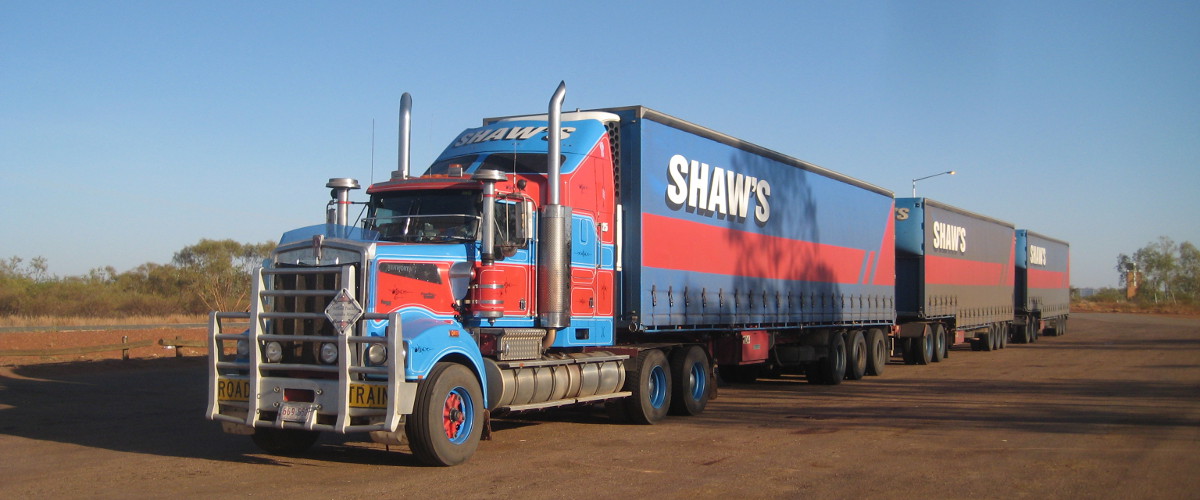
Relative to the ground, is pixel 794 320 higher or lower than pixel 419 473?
higher

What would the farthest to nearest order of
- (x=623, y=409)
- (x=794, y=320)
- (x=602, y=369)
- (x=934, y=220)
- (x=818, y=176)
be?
(x=934, y=220)
(x=818, y=176)
(x=794, y=320)
(x=623, y=409)
(x=602, y=369)

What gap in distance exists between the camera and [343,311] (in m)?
9.16

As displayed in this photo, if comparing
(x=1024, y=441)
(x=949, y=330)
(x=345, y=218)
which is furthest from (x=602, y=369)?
(x=949, y=330)


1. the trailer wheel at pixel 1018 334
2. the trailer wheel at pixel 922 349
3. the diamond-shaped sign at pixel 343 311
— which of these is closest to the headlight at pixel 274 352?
the diamond-shaped sign at pixel 343 311

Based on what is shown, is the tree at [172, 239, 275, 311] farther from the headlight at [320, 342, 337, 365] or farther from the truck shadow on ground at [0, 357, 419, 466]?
the headlight at [320, 342, 337, 365]

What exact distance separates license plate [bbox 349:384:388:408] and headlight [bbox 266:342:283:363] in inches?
41.1

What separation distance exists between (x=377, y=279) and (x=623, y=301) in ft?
13.8

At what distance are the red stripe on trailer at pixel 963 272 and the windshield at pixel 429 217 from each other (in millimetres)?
17977

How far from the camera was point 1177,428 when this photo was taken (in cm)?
1266

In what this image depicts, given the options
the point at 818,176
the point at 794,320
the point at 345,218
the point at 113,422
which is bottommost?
the point at 113,422

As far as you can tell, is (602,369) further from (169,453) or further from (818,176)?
(818,176)

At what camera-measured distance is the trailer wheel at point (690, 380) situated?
14047 millimetres

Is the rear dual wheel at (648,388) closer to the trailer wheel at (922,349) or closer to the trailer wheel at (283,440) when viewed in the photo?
the trailer wheel at (283,440)

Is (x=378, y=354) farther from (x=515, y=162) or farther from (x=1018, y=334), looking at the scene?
(x=1018, y=334)
